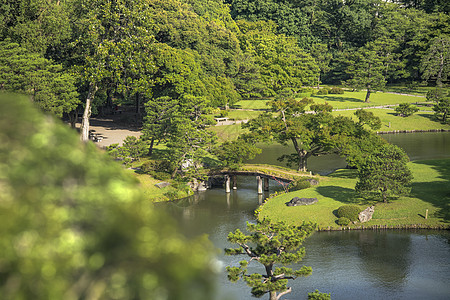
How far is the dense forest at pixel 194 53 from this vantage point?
42594 millimetres

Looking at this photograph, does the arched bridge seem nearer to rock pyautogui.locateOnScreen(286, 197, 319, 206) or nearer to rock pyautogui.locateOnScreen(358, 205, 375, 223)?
rock pyautogui.locateOnScreen(286, 197, 319, 206)

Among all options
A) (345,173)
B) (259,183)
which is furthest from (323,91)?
(259,183)

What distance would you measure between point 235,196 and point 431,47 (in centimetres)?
7976

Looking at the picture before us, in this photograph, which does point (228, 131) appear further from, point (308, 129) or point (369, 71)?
point (369, 71)

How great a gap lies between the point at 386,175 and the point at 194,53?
57.0 metres

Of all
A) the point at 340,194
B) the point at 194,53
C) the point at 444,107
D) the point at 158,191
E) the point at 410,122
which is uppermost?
the point at 194,53

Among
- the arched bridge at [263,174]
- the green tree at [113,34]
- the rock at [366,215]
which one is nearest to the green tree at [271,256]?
the rock at [366,215]

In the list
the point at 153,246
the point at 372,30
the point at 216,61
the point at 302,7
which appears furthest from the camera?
the point at 302,7

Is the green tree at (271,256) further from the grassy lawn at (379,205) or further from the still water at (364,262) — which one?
the grassy lawn at (379,205)

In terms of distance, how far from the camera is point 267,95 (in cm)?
12025

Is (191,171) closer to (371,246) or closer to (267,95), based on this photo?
(371,246)

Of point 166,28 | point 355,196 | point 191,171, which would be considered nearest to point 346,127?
point 355,196

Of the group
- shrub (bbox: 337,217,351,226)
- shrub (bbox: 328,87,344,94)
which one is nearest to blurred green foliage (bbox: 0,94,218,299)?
shrub (bbox: 337,217,351,226)

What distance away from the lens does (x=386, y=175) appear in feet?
156
